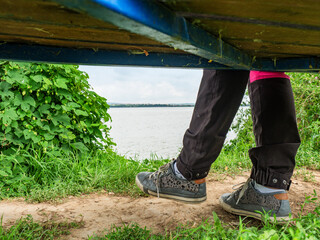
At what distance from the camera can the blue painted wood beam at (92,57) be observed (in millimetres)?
1297

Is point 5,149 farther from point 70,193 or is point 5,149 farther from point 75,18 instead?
point 75,18

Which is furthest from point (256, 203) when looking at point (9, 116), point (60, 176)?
point (9, 116)

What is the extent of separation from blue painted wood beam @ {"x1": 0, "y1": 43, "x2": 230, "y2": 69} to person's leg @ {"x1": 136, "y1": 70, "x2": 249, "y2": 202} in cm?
32

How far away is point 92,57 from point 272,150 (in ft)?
3.84

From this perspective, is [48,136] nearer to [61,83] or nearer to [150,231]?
[61,83]

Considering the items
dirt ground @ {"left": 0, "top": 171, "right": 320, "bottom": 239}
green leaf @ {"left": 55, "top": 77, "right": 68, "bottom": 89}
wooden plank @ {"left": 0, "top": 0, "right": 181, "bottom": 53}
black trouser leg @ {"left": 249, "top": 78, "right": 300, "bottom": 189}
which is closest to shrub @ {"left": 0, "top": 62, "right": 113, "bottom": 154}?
green leaf @ {"left": 55, "top": 77, "right": 68, "bottom": 89}

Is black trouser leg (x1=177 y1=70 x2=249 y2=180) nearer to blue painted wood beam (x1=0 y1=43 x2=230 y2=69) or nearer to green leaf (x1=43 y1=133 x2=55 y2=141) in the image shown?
blue painted wood beam (x1=0 y1=43 x2=230 y2=69)

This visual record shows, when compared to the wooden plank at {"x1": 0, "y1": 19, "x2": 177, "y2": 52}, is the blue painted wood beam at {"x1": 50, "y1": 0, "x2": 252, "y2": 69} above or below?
below

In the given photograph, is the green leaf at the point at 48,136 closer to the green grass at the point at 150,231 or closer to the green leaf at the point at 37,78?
the green leaf at the point at 37,78

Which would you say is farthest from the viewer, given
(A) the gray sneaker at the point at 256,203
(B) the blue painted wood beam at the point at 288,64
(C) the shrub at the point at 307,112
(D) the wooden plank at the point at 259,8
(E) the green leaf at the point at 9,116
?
(C) the shrub at the point at 307,112

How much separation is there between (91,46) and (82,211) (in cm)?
120

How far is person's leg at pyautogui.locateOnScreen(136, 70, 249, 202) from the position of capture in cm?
173

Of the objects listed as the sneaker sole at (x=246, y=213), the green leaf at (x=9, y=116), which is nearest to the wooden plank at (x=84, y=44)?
the sneaker sole at (x=246, y=213)

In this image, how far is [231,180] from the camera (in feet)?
9.43
